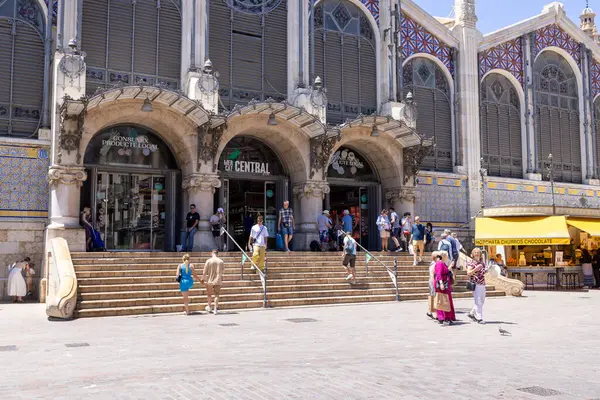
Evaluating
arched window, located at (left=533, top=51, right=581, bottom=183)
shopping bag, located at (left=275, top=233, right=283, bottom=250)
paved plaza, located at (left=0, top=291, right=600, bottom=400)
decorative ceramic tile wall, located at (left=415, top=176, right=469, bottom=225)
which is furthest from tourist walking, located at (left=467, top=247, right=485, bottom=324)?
arched window, located at (left=533, top=51, right=581, bottom=183)

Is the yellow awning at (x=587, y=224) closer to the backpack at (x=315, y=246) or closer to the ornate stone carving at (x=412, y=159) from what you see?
the ornate stone carving at (x=412, y=159)

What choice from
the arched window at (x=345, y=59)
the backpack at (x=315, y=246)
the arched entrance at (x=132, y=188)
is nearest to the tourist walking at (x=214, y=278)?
the arched entrance at (x=132, y=188)

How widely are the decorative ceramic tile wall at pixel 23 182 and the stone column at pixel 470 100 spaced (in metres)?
17.4

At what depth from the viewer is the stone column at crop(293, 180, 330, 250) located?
75.8 ft

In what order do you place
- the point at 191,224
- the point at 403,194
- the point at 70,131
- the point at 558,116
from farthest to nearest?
the point at 558,116 < the point at 403,194 < the point at 191,224 < the point at 70,131

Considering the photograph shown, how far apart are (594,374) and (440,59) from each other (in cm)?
2219

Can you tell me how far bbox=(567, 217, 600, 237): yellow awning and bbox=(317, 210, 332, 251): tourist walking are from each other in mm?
10254

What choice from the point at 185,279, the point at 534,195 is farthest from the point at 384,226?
the point at 534,195

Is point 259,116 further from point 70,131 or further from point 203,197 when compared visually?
point 70,131

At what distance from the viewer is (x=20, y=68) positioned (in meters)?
20.1

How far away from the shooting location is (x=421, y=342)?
10578 millimetres

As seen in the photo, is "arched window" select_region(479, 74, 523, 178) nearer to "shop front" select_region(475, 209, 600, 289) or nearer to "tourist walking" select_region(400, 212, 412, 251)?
"shop front" select_region(475, 209, 600, 289)

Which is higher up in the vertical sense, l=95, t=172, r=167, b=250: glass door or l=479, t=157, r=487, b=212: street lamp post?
l=479, t=157, r=487, b=212: street lamp post

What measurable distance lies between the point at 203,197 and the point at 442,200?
11.2 meters
